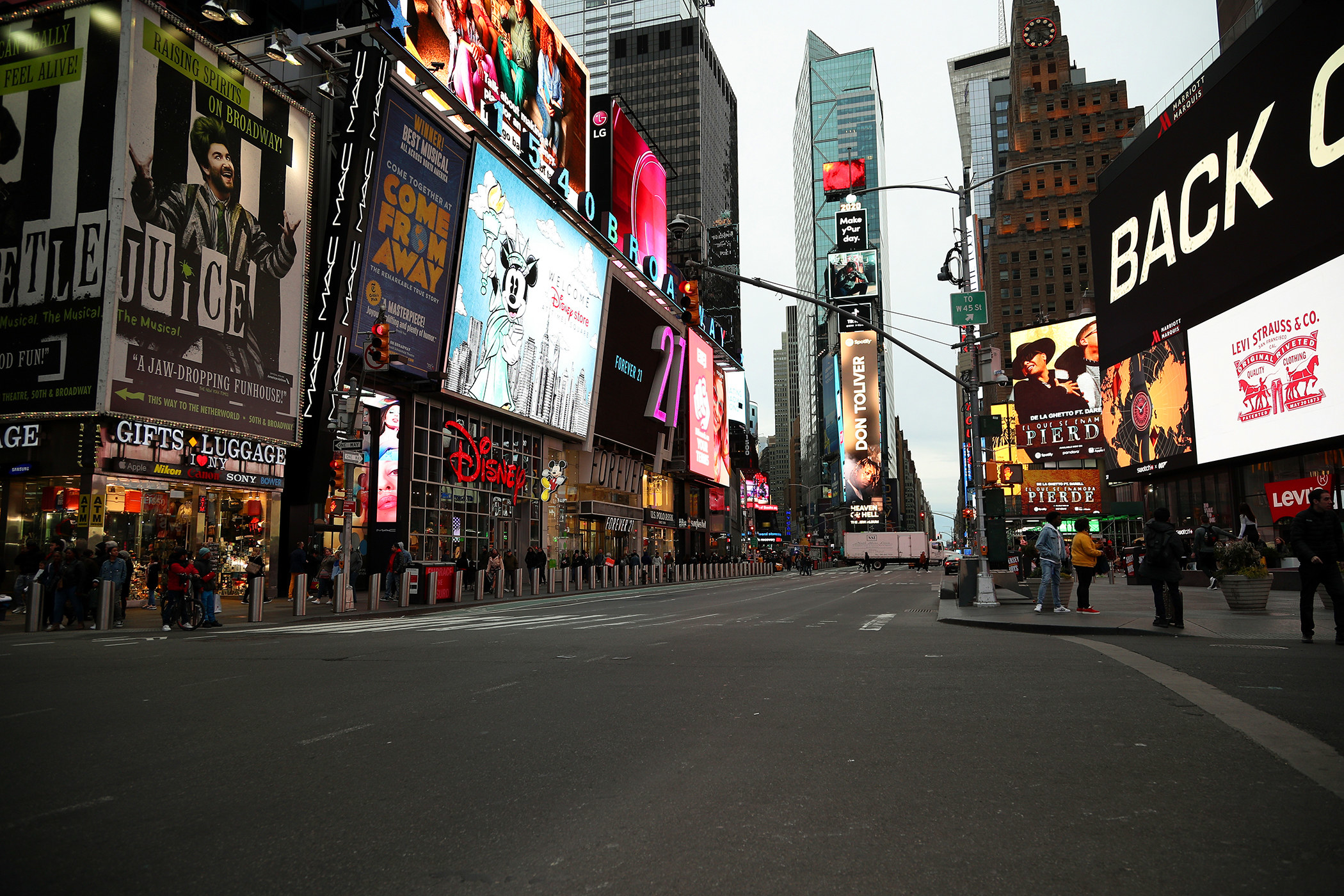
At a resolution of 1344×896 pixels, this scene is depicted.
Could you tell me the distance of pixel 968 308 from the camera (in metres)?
19.2

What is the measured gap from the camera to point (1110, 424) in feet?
162

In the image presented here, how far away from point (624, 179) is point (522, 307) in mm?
21294

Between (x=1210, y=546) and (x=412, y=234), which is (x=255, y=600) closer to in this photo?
(x=412, y=234)

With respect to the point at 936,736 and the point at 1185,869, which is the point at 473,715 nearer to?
the point at 936,736

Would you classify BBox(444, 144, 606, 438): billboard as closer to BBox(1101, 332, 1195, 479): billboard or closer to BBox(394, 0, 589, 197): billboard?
BBox(394, 0, 589, 197): billboard

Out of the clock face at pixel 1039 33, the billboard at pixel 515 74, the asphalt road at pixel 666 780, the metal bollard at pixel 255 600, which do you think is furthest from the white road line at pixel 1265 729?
the clock face at pixel 1039 33

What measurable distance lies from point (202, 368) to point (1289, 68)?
34222 mm

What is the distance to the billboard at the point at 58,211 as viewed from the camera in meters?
22.6

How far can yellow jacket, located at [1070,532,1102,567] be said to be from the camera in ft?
52.1

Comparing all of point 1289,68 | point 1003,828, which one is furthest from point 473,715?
point 1289,68

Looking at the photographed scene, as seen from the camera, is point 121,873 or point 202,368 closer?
point 121,873

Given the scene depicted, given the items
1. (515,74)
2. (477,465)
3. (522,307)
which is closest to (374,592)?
(477,465)

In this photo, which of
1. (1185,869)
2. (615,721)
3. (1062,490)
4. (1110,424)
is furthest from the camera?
(1062,490)

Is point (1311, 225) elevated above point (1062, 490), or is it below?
above
